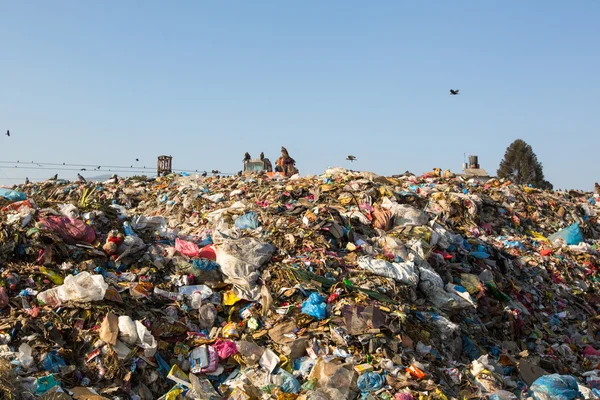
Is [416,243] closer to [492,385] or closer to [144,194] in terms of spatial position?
[492,385]

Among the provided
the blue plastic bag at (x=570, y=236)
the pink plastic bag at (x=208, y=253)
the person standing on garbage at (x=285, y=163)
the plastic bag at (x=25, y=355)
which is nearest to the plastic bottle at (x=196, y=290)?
the pink plastic bag at (x=208, y=253)

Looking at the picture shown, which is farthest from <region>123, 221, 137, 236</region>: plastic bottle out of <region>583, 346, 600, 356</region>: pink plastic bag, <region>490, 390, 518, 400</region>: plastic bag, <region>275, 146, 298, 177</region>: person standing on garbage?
<region>275, 146, 298, 177</region>: person standing on garbage

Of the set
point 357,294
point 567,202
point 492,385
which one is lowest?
point 492,385

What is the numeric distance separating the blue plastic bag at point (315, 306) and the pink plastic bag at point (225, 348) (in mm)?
739

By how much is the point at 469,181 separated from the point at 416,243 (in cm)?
537

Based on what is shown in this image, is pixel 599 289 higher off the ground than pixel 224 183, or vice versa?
pixel 224 183

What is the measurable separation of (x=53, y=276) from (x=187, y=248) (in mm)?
1433

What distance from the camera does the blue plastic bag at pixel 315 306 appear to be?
4926mm

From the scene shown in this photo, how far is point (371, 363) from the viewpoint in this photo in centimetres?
446

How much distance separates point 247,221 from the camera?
6863mm

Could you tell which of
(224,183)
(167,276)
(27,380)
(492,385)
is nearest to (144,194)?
(224,183)

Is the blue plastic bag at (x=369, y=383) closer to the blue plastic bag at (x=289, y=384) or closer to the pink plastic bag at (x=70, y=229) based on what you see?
the blue plastic bag at (x=289, y=384)

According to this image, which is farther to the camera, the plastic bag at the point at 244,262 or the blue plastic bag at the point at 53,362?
the plastic bag at the point at 244,262

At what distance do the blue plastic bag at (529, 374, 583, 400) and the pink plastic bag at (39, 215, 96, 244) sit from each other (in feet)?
15.4
